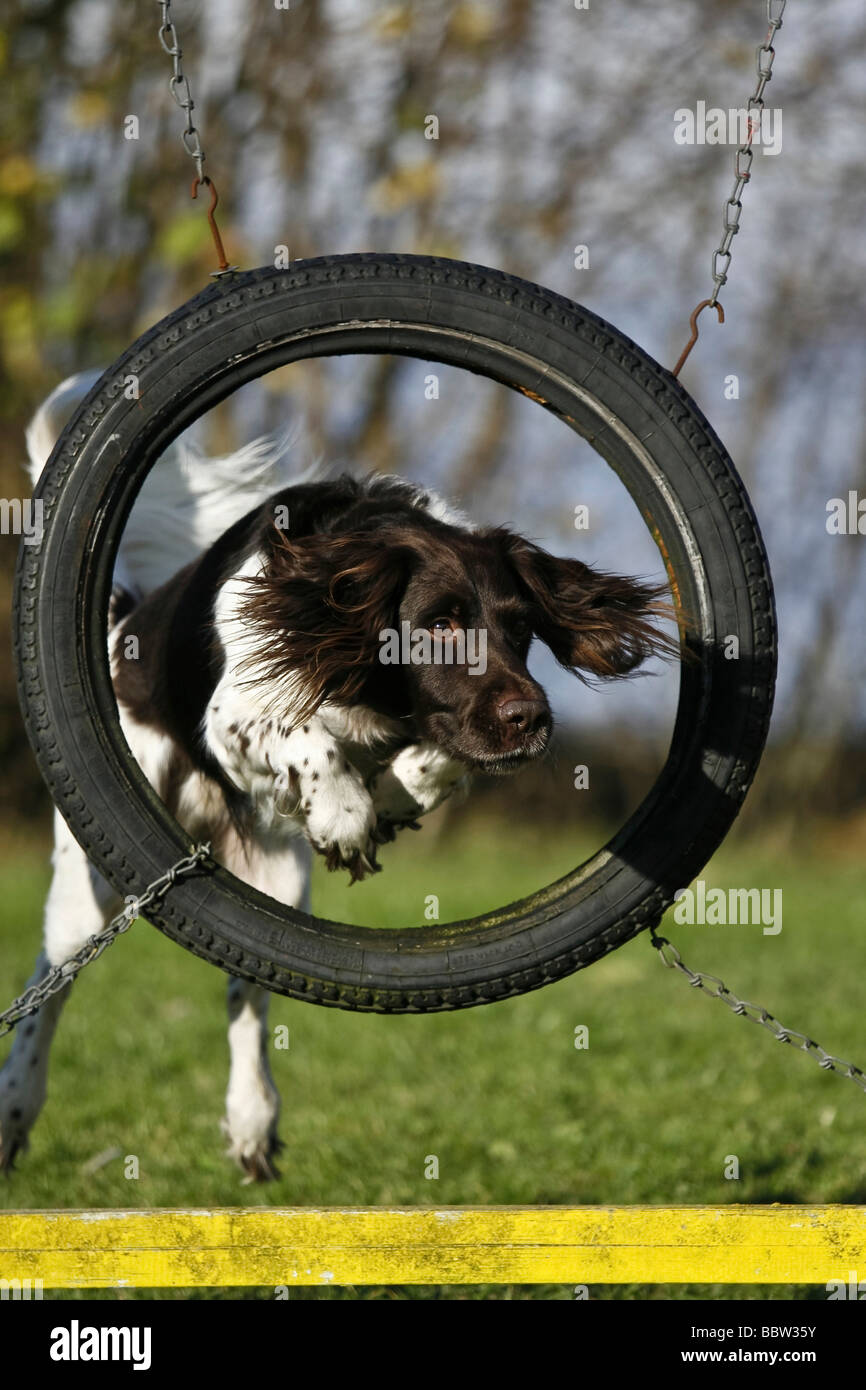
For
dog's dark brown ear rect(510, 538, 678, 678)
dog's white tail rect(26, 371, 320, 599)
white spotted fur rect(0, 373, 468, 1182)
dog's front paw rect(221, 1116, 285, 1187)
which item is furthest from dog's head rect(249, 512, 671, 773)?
dog's front paw rect(221, 1116, 285, 1187)

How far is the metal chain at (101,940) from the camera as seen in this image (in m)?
2.85

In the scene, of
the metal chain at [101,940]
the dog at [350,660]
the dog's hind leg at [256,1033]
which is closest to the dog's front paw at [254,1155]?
the dog's hind leg at [256,1033]

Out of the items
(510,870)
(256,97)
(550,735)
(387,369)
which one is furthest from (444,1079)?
(256,97)

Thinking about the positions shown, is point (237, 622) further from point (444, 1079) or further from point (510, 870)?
point (510, 870)

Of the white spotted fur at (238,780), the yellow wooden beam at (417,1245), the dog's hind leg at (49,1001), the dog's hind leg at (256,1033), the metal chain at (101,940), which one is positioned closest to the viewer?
the yellow wooden beam at (417,1245)

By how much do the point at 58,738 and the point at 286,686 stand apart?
485 millimetres

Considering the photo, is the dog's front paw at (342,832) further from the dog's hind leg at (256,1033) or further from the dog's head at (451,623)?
the dog's hind leg at (256,1033)

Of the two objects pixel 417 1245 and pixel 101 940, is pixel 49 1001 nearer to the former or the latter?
pixel 101 940

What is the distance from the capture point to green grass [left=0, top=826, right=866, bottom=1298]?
13.0ft

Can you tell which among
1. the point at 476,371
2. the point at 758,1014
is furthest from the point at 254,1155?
the point at 476,371

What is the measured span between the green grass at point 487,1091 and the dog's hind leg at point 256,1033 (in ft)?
0.32

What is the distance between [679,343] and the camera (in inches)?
476

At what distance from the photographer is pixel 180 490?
3953mm

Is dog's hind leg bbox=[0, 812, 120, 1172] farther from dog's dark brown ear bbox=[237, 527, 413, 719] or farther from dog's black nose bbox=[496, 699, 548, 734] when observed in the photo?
dog's black nose bbox=[496, 699, 548, 734]
